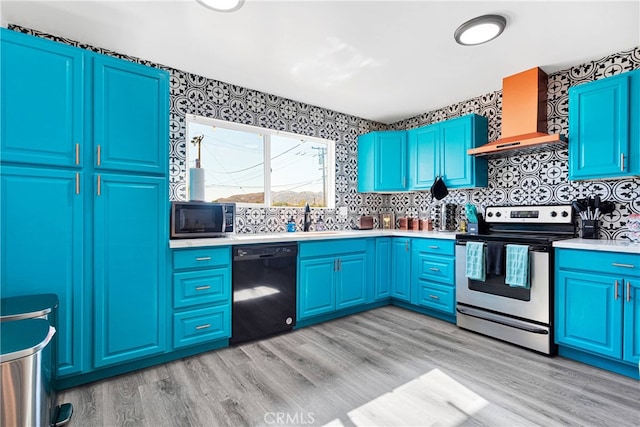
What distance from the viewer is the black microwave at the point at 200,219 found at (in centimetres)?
232

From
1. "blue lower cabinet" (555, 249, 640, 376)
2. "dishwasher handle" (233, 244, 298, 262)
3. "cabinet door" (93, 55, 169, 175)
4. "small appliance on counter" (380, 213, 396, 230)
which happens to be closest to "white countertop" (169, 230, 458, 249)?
"dishwasher handle" (233, 244, 298, 262)

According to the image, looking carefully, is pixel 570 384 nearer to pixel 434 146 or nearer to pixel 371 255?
pixel 371 255

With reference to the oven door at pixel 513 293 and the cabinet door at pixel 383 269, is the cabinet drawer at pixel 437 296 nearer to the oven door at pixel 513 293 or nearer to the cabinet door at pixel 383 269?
the oven door at pixel 513 293

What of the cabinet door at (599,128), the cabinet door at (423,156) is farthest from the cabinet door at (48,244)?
the cabinet door at (599,128)

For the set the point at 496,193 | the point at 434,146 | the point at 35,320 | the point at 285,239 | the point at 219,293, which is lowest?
the point at 219,293

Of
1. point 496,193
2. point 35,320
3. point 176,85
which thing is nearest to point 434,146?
point 496,193

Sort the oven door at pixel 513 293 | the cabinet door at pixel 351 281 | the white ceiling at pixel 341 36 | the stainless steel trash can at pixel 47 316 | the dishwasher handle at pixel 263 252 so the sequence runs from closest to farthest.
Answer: the stainless steel trash can at pixel 47 316
the white ceiling at pixel 341 36
the oven door at pixel 513 293
the dishwasher handle at pixel 263 252
the cabinet door at pixel 351 281

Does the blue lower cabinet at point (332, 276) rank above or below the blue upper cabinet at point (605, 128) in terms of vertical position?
below

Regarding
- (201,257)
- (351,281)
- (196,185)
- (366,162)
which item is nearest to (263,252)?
(201,257)

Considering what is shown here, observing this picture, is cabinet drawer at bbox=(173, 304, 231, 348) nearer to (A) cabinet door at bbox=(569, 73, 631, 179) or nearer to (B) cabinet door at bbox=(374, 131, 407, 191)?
(B) cabinet door at bbox=(374, 131, 407, 191)

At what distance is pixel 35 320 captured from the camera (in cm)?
139

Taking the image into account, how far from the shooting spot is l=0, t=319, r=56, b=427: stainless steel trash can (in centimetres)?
113

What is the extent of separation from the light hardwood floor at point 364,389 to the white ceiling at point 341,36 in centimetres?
244

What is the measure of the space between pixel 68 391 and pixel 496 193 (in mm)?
4056
